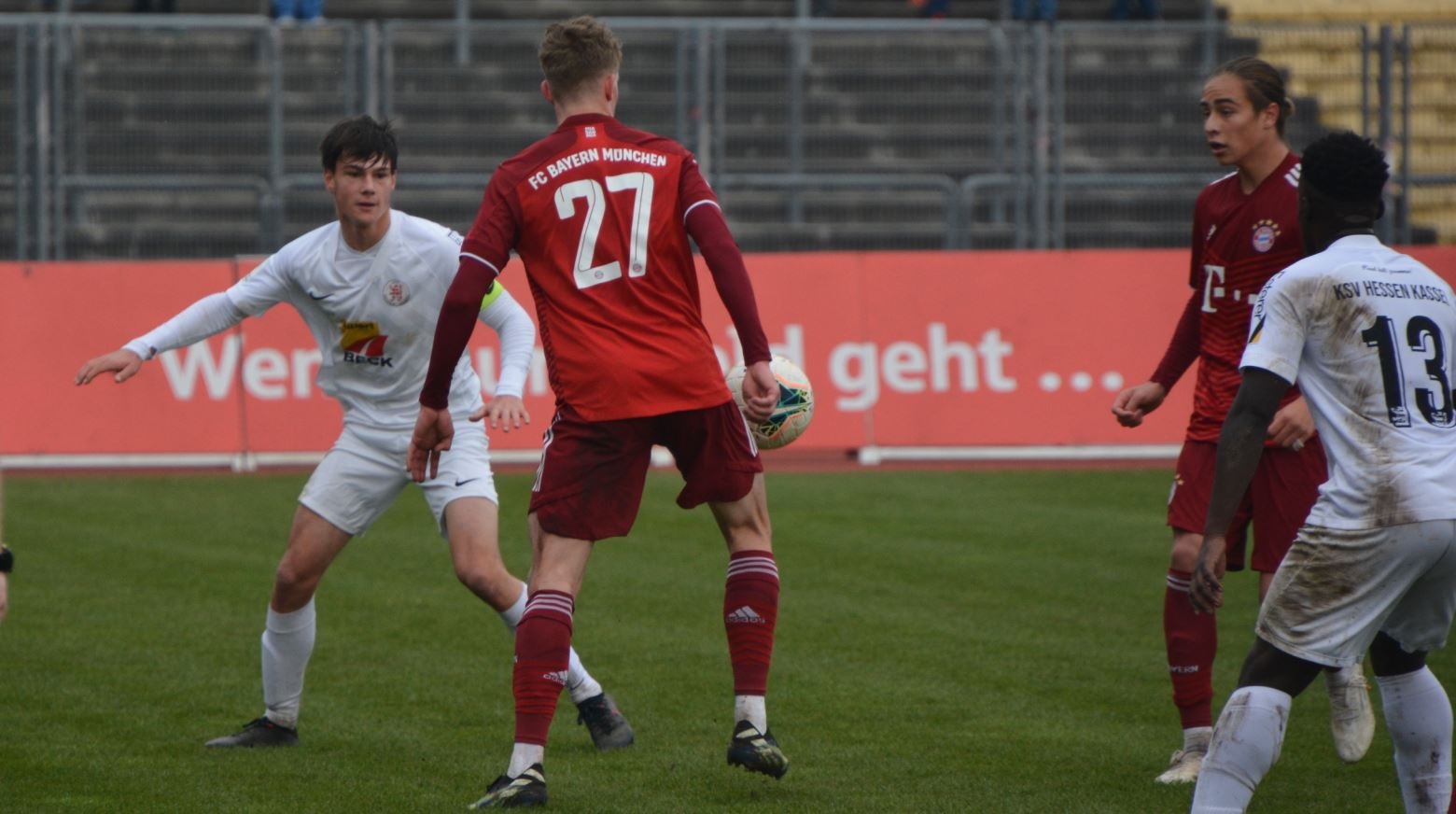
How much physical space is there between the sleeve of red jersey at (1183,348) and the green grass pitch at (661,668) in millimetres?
1366

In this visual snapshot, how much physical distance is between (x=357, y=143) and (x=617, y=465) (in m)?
1.66

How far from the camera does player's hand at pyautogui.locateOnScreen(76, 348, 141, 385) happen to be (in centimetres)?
618

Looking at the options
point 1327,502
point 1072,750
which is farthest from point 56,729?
point 1327,502

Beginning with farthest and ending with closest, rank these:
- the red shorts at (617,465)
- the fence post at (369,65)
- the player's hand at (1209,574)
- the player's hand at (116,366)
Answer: the fence post at (369,65) < the player's hand at (116,366) < the red shorts at (617,465) < the player's hand at (1209,574)

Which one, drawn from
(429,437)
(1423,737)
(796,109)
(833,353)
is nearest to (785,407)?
(429,437)

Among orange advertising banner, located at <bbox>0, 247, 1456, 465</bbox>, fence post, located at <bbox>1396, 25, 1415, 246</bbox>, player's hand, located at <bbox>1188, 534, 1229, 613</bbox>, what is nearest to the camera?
player's hand, located at <bbox>1188, 534, 1229, 613</bbox>

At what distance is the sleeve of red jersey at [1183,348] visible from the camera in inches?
267

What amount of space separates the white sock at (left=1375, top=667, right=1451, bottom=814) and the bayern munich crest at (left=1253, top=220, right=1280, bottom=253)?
6.25 feet

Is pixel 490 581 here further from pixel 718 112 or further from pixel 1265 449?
pixel 718 112

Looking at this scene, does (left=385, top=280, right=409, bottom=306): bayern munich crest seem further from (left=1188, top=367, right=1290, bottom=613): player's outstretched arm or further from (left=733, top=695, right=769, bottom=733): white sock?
(left=1188, top=367, right=1290, bottom=613): player's outstretched arm

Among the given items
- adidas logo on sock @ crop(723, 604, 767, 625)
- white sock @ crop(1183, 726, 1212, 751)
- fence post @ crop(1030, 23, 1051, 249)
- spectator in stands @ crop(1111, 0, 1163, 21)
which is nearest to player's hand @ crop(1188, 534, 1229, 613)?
adidas logo on sock @ crop(723, 604, 767, 625)

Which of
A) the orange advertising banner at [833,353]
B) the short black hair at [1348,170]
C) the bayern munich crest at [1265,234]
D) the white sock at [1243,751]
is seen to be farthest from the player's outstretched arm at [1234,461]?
the orange advertising banner at [833,353]

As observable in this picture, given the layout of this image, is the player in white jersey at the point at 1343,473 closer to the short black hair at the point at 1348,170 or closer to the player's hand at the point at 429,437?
the short black hair at the point at 1348,170

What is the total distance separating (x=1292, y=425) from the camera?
6.07 metres
